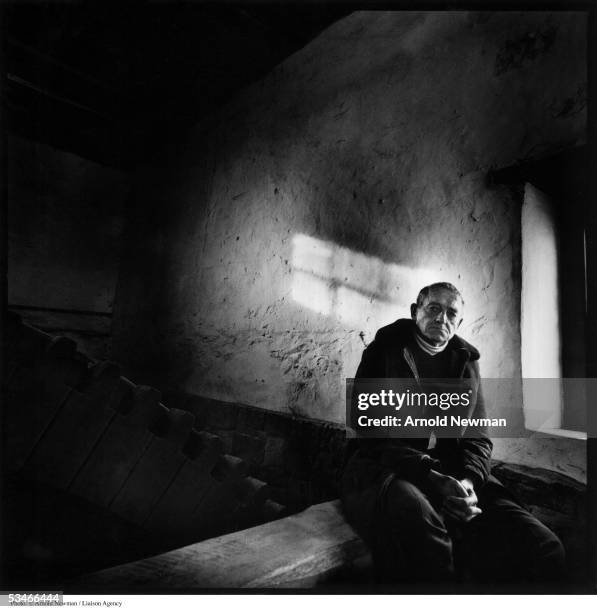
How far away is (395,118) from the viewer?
2.05 metres

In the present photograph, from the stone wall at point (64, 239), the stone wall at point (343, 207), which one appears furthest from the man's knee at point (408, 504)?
the stone wall at point (64, 239)

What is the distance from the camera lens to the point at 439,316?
173 cm

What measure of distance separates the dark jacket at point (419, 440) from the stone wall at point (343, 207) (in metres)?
0.09

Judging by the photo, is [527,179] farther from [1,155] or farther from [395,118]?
[1,155]

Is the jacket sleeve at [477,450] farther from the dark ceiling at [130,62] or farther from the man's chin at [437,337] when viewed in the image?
the dark ceiling at [130,62]

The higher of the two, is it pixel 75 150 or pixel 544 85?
pixel 75 150

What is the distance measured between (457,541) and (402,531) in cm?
24

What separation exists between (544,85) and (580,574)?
2.05 metres

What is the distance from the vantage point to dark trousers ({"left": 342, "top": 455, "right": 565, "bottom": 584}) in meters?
1.47

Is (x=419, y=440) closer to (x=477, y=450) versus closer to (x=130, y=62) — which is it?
(x=477, y=450)

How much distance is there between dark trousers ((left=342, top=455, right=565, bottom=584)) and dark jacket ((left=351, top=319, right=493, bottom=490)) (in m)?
0.08

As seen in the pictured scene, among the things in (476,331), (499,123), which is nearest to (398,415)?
(476,331)

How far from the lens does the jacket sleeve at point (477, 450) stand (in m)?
1.57

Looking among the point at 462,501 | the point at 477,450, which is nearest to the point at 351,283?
the point at 477,450
